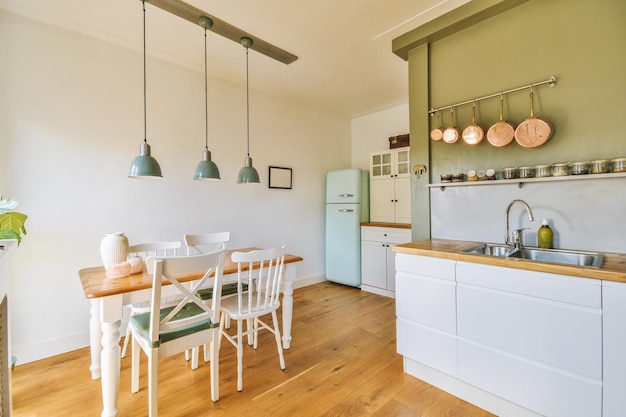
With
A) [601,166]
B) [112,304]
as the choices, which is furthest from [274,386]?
[601,166]

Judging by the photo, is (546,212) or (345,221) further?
(345,221)

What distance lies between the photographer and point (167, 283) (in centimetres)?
167

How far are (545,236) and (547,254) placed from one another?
0.39ft

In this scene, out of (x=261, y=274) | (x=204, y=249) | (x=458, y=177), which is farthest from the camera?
(x=204, y=249)

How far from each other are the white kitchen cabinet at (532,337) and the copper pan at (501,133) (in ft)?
3.19

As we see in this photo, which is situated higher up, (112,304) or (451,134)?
(451,134)

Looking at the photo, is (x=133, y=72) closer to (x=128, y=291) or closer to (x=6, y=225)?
(x=6, y=225)

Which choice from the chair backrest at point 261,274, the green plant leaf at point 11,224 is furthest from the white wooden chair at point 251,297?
the green plant leaf at point 11,224

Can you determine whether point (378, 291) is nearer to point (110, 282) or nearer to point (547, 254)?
point (547, 254)

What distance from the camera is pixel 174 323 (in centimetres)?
161

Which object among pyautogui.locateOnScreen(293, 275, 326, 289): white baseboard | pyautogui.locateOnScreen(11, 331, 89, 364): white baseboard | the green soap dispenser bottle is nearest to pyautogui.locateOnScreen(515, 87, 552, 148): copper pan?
the green soap dispenser bottle

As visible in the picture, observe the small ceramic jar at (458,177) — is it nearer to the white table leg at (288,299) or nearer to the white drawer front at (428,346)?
the white drawer front at (428,346)

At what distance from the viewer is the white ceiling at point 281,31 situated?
6.88ft

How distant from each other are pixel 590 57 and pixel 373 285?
297 cm
